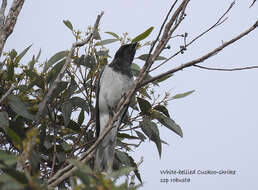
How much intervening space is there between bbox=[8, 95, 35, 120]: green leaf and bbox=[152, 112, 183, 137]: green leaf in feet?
2.32

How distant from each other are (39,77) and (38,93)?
15 cm

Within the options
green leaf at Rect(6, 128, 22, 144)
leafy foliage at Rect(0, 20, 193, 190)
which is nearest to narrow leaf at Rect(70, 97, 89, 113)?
leafy foliage at Rect(0, 20, 193, 190)

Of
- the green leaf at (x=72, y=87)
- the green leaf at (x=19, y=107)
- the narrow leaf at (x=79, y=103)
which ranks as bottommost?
the green leaf at (x=19, y=107)

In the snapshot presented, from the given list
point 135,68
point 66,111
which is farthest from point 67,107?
point 135,68

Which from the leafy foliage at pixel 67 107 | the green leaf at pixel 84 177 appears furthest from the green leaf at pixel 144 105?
the green leaf at pixel 84 177

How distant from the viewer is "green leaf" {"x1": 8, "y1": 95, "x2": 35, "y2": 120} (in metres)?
1.57

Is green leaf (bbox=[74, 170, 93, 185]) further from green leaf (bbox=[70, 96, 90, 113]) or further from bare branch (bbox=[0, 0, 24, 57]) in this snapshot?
green leaf (bbox=[70, 96, 90, 113])

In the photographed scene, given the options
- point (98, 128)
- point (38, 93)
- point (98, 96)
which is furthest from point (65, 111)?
point (98, 96)

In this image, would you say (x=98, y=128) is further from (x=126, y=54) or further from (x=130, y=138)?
(x=126, y=54)

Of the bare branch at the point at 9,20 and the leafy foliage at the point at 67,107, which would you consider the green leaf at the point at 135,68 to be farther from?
the bare branch at the point at 9,20

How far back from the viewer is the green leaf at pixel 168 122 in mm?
1967

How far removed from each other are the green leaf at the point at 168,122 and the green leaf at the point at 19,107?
706 mm

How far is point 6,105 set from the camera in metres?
1.77

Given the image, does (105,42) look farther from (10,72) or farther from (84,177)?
(84,177)
